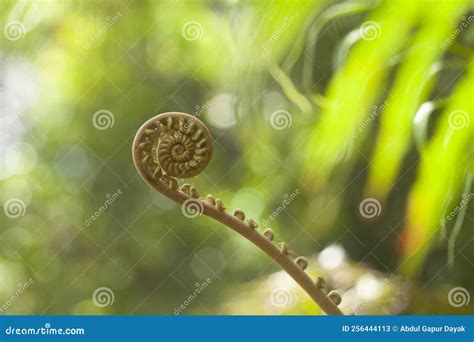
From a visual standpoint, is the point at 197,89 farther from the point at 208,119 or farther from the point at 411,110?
the point at 411,110

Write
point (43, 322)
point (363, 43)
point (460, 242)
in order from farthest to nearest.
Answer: point (460, 242)
point (43, 322)
point (363, 43)

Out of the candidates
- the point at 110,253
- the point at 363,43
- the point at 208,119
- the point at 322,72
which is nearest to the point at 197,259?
the point at 110,253
